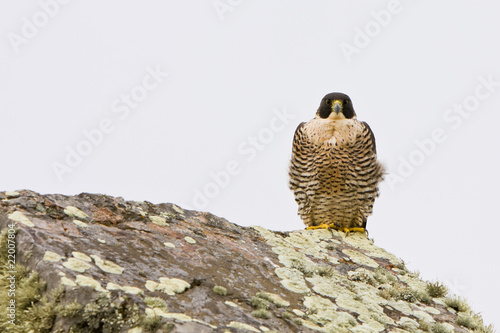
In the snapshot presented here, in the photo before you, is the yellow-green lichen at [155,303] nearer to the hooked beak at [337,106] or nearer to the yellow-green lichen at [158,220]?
the yellow-green lichen at [158,220]

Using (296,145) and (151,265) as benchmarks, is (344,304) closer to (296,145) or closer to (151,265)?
(151,265)

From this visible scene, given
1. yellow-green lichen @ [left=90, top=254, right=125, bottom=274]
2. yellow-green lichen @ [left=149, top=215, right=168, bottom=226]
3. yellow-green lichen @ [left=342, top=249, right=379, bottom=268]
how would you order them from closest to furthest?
yellow-green lichen @ [left=90, top=254, right=125, bottom=274]
yellow-green lichen @ [left=149, top=215, right=168, bottom=226]
yellow-green lichen @ [left=342, top=249, right=379, bottom=268]

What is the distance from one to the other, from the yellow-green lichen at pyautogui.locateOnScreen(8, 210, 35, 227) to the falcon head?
4654 mm

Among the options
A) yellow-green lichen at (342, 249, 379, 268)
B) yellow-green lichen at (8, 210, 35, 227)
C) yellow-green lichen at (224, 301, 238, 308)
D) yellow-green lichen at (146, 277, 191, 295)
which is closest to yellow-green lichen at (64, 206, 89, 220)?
yellow-green lichen at (8, 210, 35, 227)

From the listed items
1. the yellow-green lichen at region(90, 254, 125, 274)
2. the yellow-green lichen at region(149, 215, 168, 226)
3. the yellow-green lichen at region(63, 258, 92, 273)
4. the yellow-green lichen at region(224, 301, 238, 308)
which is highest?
the yellow-green lichen at region(149, 215, 168, 226)

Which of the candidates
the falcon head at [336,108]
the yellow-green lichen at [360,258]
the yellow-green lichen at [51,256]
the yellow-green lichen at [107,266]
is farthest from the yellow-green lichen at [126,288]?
the falcon head at [336,108]

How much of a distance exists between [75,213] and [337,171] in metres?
3.91

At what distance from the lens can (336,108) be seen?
7246 millimetres

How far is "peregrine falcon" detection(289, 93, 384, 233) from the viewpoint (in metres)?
6.88

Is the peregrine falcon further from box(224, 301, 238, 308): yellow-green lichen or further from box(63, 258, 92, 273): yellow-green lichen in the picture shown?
box(63, 258, 92, 273): yellow-green lichen

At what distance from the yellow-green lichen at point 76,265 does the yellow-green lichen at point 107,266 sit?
0.23 feet

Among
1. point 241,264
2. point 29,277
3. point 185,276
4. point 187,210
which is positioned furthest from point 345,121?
point 29,277

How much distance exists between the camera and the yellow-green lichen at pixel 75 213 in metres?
3.53

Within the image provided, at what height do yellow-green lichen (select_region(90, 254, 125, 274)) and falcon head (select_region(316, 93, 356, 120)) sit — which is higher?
falcon head (select_region(316, 93, 356, 120))
